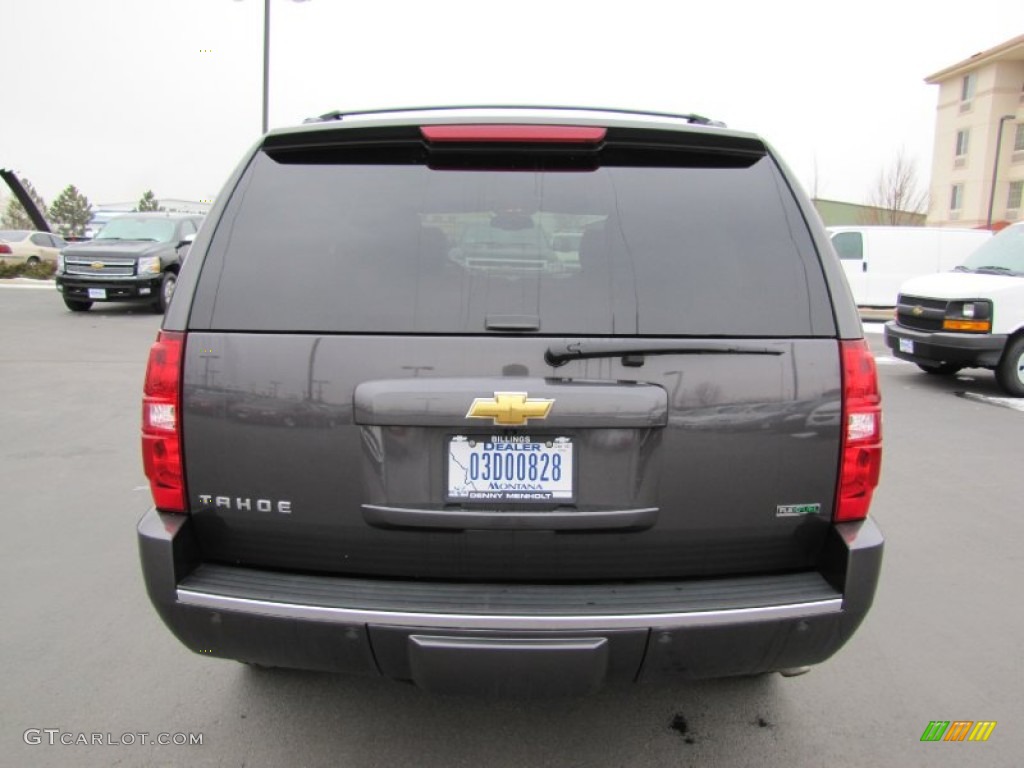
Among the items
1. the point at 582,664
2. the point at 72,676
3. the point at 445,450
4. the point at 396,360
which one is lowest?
the point at 72,676

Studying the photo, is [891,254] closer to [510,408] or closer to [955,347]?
[955,347]

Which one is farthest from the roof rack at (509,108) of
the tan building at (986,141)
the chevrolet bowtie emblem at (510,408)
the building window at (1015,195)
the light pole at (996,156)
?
the building window at (1015,195)

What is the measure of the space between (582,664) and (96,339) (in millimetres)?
11803

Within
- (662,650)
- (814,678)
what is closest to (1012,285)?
(814,678)

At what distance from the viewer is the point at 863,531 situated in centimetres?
203

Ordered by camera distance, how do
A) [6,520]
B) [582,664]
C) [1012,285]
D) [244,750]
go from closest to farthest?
[582,664]
[244,750]
[6,520]
[1012,285]

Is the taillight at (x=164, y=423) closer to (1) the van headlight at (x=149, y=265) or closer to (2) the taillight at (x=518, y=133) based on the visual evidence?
(2) the taillight at (x=518, y=133)

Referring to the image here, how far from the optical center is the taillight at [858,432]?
200 centimetres

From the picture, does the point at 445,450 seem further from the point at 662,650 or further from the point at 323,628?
the point at 662,650

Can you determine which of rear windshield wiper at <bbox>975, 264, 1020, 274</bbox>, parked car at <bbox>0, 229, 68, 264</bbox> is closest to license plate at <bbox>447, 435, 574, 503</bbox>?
rear windshield wiper at <bbox>975, 264, 1020, 274</bbox>

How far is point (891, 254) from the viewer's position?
54.5 feet

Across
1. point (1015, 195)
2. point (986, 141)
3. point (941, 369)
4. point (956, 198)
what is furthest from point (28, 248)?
point (1015, 195)

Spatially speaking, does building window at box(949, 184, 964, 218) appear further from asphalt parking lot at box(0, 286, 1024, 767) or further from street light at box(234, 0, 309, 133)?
asphalt parking lot at box(0, 286, 1024, 767)

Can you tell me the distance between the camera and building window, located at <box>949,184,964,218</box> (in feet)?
151
